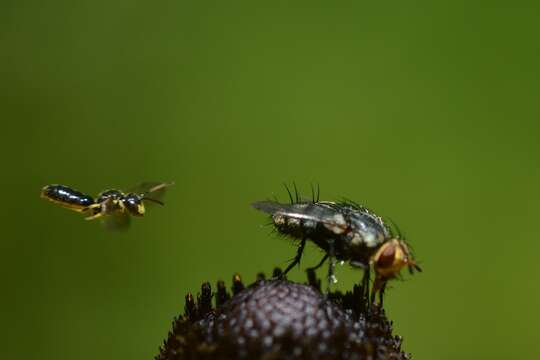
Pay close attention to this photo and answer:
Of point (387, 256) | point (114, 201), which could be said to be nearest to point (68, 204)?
point (114, 201)

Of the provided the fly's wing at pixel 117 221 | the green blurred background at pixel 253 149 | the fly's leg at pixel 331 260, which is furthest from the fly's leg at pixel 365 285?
the green blurred background at pixel 253 149

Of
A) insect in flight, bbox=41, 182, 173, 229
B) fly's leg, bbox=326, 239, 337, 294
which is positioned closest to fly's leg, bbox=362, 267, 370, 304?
fly's leg, bbox=326, 239, 337, 294

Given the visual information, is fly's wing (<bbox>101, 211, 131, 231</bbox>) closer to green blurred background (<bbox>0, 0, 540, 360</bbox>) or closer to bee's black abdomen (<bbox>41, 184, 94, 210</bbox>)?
bee's black abdomen (<bbox>41, 184, 94, 210</bbox>)

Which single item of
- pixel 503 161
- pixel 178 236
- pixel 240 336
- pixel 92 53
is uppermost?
pixel 92 53

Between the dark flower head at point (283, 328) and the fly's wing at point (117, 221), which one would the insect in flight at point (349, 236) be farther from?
the fly's wing at point (117, 221)

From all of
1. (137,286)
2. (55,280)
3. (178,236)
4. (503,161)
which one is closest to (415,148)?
(503,161)

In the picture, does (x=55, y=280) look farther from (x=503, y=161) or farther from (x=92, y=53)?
(x=503, y=161)
